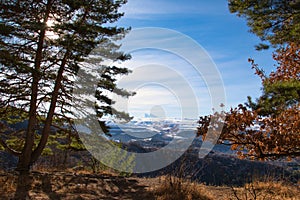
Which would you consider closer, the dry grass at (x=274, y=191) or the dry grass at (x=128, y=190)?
the dry grass at (x=128, y=190)

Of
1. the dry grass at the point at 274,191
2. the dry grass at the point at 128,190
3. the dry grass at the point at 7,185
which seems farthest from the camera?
the dry grass at the point at 274,191

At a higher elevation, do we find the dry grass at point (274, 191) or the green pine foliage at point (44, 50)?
the green pine foliage at point (44, 50)

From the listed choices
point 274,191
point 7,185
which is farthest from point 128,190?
point 274,191

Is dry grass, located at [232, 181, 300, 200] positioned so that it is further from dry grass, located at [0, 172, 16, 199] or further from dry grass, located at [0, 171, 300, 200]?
dry grass, located at [0, 172, 16, 199]

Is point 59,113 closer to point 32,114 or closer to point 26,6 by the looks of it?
point 32,114

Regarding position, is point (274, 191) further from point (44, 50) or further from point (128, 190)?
point (44, 50)

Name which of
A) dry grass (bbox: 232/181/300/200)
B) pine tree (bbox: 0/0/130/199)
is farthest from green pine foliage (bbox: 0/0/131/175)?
dry grass (bbox: 232/181/300/200)

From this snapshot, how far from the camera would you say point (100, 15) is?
1055cm

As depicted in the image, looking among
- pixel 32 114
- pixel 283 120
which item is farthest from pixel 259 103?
pixel 32 114

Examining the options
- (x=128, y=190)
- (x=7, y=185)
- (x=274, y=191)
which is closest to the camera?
(x=7, y=185)

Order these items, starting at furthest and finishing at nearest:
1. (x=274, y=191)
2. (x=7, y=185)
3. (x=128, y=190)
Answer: (x=128, y=190), (x=274, y=191), (x=7, y=185)

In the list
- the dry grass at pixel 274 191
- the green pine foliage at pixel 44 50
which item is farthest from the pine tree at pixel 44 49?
the dry grass at pixel 274 191

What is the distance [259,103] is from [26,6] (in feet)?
28.0

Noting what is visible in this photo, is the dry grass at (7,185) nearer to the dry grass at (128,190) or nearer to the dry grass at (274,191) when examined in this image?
the dry grass at (128,190)
